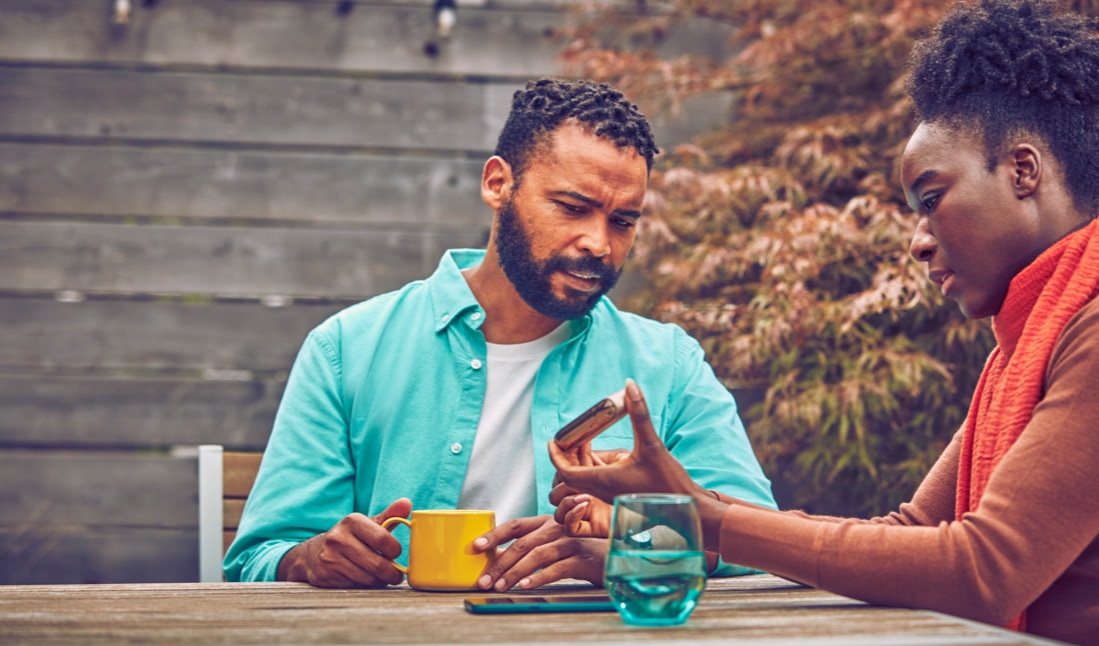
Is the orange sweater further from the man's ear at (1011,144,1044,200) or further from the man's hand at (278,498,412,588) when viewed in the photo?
the man's hand at (278,498,412,588)

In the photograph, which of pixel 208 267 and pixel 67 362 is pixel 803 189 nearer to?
pixel 208 267

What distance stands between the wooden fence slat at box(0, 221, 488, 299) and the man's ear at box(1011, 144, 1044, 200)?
2065mm

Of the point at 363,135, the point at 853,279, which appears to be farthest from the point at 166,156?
the point at 853,279

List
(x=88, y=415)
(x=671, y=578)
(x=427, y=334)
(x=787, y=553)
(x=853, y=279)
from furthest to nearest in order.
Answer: (x=88, y=415) < (x=853, y=279) < (x=427, y=334) < (x=787, y=553) < (x=671, y=578)

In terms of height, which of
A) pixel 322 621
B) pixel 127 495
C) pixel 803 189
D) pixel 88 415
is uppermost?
pixel 803 189

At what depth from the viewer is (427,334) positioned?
181cm

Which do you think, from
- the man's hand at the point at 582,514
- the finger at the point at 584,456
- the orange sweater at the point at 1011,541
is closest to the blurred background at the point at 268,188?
the man's hand at the point at 582,514

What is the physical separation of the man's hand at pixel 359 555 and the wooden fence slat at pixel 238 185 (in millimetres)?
1872

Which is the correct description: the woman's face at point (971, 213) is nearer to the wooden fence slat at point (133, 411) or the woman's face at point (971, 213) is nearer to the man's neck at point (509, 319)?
the man's neck at point (509, 319)

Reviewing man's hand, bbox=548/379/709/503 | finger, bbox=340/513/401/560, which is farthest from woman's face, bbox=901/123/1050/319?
finger, bbox=340/513/401/560

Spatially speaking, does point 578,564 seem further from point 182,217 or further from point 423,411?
point 182,217

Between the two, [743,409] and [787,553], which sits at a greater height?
[787,553]

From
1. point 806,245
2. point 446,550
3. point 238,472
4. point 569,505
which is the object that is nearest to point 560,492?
point 569,505

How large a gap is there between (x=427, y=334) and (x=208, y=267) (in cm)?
146
